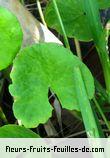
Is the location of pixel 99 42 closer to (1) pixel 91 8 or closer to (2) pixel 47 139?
(1) pixel 91 8

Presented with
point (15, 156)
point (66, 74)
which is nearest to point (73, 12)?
point (66, 74)

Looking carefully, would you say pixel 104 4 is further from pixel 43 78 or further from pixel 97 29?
pixel 43 78

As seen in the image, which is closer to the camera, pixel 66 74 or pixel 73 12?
pixel 66 74

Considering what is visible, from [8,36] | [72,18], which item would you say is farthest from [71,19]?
[8,36]

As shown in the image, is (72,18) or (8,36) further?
(72,18)

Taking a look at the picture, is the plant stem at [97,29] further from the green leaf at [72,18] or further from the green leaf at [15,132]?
the green leaf at [15,132]

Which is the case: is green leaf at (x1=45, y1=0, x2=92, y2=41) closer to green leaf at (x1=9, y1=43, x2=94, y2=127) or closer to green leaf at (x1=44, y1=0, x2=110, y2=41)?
green leaf at (x1=44, y1=0, x2=110, y2=41)

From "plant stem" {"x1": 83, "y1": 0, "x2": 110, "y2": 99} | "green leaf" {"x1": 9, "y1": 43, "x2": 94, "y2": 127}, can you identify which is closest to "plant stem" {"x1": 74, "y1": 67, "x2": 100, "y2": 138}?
"green leaf" {"x1": 9, "y1": 43, "x2": 94, "y2": 127}

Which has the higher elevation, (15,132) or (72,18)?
(72,18)
